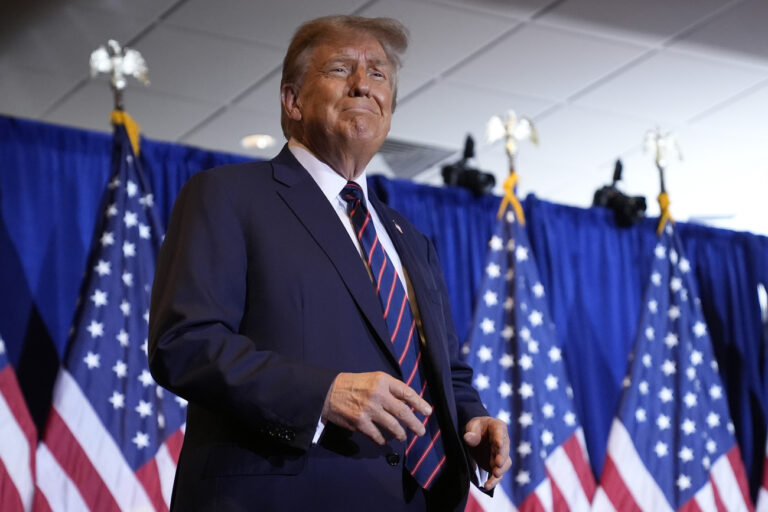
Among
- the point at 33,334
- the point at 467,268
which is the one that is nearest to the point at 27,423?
the point at 33,334

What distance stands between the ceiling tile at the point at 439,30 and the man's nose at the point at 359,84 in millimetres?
2510

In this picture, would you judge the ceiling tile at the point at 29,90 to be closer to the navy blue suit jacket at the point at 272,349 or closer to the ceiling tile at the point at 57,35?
the ceiling tile at the point at 57,35

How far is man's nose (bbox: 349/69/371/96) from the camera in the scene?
1728 mm

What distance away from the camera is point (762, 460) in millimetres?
4508

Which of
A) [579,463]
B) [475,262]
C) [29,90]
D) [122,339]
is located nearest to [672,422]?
[579,463]

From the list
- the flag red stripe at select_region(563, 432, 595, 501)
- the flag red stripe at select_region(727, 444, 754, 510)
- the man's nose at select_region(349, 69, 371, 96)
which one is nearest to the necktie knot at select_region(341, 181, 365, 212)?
the man's nose at select_region(349, 69, 371, 96)

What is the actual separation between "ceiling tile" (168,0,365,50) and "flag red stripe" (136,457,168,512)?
1.81 metres

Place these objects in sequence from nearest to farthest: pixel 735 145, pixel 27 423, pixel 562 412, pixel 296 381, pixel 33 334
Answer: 1. pixel 296 381
2. pixel 27 423
3. pixel 33 334
4. pixel 562 412
5. pixel 735 145

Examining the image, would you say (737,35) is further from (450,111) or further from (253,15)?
(253,15)

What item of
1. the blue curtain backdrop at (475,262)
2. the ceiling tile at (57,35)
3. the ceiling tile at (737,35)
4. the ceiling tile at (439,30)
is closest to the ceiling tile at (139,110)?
the ceiling tile at (57,35)

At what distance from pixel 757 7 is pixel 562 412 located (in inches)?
68.0

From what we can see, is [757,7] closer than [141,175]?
No

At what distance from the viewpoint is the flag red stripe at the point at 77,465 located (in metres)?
3.21

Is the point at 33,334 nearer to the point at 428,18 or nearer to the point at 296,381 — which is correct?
the point at 428,18
